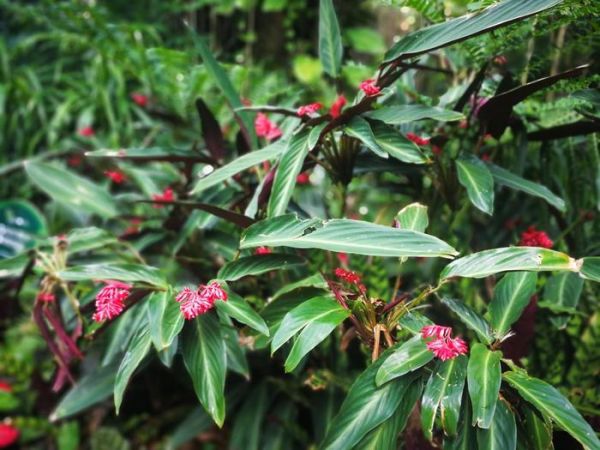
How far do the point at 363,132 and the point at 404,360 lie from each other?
383 mm

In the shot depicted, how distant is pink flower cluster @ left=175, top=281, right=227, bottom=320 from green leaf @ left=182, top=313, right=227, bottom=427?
0.10 meters

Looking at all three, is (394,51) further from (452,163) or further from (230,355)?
(230,355)

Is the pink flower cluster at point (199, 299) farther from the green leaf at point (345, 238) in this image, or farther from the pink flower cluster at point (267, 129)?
the pink flower cluster at point (267, 129)

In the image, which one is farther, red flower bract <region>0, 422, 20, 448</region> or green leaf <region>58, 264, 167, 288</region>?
red flower bract <region>0, 422, 20, 448</region>

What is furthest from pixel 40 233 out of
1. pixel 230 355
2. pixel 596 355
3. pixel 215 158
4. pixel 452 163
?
pixel 596 355

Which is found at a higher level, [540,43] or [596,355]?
[540,43]

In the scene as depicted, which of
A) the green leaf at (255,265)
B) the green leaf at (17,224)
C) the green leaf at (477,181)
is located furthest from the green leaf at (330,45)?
the green leaf at (17,224)

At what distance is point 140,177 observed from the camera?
1527 mm

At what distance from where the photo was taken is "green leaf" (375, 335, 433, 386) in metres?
0.70

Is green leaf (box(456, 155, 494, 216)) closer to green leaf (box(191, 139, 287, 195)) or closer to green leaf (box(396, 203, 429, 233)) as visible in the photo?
green leaf (box(396, 203, 429, 233))

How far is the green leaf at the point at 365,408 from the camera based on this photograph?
2.39 feet

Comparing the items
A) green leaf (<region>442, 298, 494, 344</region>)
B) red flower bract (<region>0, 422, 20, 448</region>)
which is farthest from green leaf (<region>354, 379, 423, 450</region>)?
red flower bract (<region>0, 422, 20, 448</region>)

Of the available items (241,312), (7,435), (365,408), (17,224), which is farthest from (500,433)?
(17,224)

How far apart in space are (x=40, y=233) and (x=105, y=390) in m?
0.79
